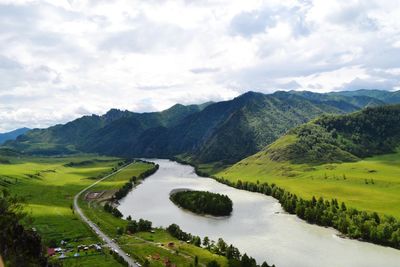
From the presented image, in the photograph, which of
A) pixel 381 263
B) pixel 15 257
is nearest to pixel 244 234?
pixel 381 263

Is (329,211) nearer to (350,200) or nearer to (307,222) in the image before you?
(307,222)

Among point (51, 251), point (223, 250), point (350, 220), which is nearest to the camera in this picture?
point (223, 250)

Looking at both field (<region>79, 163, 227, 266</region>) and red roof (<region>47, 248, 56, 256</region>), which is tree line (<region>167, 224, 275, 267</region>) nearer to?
field (<region>79, 163, 227, 266</region>)

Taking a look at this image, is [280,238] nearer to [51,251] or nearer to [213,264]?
[213,264]

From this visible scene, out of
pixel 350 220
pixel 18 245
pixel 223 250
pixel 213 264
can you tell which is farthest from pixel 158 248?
pixel 350 220

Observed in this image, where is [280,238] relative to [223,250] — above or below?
below

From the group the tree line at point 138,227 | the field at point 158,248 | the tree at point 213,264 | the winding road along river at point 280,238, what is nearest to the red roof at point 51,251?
the field at point 158,248
